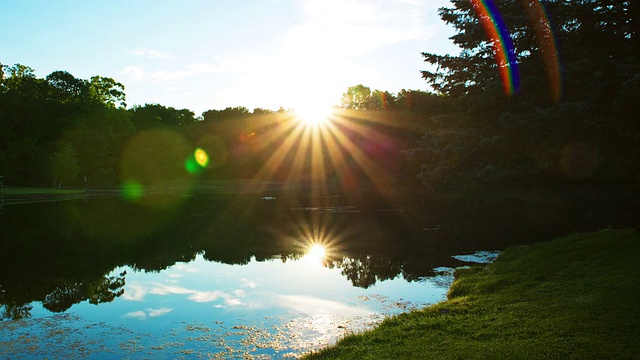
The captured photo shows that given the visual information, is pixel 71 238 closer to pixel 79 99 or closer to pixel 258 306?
pixel 258 306

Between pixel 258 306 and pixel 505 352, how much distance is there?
7.98 m

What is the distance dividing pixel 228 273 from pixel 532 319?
41.3ft

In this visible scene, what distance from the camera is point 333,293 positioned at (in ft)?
50.9

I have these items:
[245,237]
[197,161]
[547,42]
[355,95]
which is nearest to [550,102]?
[547,42]

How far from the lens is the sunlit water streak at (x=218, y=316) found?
413 inches

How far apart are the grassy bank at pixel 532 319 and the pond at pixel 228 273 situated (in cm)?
165

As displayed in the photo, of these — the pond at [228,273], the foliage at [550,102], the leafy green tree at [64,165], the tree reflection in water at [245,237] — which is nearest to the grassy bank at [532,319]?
the pond at [228,273]

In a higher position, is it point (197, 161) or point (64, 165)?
point (197, 161)

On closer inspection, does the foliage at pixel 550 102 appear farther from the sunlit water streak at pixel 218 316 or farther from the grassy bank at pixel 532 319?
the sunlit water streak at pixel 218 316

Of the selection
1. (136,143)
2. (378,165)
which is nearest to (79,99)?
(136,143)

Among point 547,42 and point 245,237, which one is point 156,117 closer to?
point 245,237

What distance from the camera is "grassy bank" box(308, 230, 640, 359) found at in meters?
7.65

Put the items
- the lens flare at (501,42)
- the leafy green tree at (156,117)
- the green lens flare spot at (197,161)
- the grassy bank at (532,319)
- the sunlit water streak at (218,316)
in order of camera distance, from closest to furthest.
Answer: the grassy bank at (532,319) → the sunlit water streak at (218,316) → the lens flare at (501,42) → the leafy green tree at (156,117) → the green lens flare spot at (197,161)

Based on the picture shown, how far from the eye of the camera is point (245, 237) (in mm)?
28203
